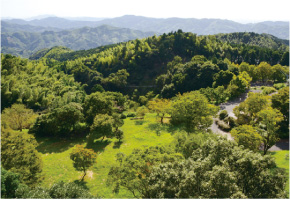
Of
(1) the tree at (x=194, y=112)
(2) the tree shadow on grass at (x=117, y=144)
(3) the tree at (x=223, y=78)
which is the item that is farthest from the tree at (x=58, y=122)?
(3) the tree at (x=223, y=78)

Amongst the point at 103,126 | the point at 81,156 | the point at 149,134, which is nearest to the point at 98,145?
the point at 103,126

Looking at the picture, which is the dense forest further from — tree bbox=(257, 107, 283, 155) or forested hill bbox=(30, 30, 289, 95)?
forested hill bbox=(30, 30, 289, 95)

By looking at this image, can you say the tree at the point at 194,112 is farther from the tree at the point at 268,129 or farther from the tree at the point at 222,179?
the tree at the point at 222,179

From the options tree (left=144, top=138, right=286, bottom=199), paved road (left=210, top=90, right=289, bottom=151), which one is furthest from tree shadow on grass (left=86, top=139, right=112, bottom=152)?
tree (left=144, top=138, right=286, bottom=199)

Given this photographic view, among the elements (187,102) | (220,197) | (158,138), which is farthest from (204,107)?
(220,197)

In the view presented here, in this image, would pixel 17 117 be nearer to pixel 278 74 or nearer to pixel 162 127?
pixel 162 127
